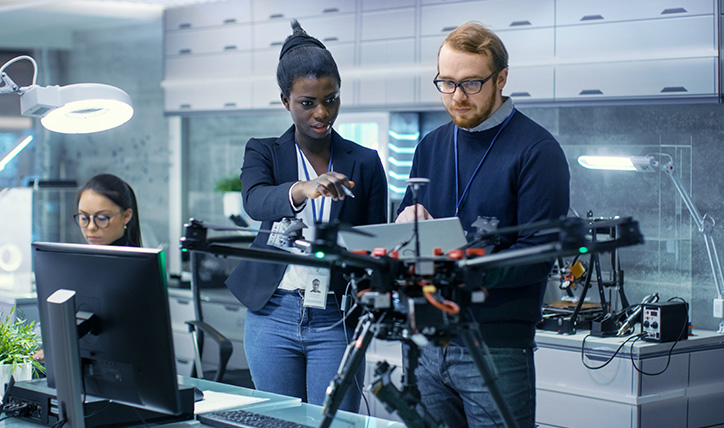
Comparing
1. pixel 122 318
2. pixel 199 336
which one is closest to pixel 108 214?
pixel 199 336

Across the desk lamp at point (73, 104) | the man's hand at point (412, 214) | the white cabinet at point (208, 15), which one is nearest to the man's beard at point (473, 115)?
the man's hand at point (412, 214)

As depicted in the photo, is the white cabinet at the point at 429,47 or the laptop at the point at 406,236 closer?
the laptop at the point at 406,236

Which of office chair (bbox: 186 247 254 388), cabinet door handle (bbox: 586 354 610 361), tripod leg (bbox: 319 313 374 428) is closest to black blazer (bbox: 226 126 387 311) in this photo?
tripod leg (bbox: 319 313 374 428)

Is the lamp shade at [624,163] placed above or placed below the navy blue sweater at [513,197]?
above

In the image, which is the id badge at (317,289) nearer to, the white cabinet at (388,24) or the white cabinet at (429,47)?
the white cabinet at (429,47)

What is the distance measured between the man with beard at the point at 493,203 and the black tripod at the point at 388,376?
45 cm

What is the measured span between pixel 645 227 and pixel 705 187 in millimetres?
340

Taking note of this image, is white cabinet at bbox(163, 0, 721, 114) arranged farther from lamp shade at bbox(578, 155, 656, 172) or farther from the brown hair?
the brown hair

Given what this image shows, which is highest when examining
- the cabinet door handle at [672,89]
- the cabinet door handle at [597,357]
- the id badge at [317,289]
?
the cabinet door handle at [672,89]

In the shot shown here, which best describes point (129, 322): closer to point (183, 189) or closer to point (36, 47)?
point (183, 189)

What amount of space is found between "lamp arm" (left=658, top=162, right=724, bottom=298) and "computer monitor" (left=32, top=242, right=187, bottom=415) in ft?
9.17

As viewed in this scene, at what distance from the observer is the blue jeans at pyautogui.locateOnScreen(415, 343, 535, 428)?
67.1 inches

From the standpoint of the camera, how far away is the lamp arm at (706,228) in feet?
12.0

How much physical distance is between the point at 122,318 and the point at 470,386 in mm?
724
